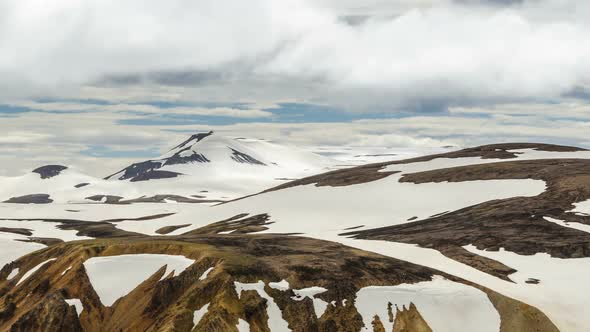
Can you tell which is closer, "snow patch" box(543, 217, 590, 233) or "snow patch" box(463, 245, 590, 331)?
"snow patch" box(463, 245, 590, 331)

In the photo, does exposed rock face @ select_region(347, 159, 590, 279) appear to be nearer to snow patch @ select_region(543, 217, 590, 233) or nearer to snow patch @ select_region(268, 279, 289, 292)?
snow patch @ select_region(543, 217, 590, 233)

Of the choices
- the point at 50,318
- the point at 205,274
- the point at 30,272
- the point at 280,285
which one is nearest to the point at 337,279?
the point at 280,285

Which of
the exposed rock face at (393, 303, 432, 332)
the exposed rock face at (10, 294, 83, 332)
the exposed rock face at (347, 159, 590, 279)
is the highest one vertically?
the exposed rock face at (347, 159, 590, 279)

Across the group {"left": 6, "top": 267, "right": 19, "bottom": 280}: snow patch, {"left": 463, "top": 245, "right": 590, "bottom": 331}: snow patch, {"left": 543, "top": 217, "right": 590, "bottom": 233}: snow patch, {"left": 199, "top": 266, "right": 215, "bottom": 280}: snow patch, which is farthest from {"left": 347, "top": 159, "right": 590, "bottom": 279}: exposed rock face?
{"left": 6, "top": 267, "right": 19, "bottom": 280}: snow patch

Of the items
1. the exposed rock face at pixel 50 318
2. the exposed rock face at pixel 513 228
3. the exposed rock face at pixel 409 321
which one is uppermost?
the exposed rock face at pixel 513 228

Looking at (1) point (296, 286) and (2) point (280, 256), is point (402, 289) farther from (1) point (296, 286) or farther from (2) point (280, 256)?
(2) point (280, 256)

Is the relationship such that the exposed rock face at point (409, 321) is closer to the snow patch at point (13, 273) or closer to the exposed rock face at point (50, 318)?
the exposed rock face at point (50, 318)

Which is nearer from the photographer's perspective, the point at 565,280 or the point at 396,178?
the point at 565,280

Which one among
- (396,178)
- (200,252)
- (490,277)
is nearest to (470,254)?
(490,277)

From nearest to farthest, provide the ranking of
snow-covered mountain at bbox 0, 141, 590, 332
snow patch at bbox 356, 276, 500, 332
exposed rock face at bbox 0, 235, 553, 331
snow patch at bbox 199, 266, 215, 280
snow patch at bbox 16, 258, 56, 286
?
exposed rock face at bbox 0, 235, 553, 331
snow-covered mountain at bbox 0, 141, 590, 332
snow patch at bbox 356, 276, 500, 332
snow patch at bbox 199, 266, 215, 280
snow patch at bbox 16, 258, 56, 286

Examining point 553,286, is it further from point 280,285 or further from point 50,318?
point 50,318

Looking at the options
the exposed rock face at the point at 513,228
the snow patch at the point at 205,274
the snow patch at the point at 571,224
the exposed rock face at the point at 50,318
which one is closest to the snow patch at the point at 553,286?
the exposed rock face at the point at 513,228
